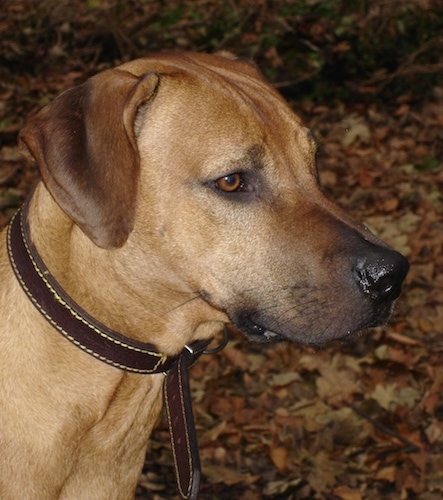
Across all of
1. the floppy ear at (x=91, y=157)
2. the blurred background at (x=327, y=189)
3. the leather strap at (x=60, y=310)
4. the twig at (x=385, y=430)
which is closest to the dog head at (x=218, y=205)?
the floppy ear at (x=91, y=157)

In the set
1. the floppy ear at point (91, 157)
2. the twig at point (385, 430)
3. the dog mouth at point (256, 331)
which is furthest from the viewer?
the twig at point (385, 430)

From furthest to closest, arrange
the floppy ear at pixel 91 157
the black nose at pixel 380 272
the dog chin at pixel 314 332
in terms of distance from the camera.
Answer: the dog chin at pixel 314 332 < the black nose at pixel 380 272 < the floppy ear at pixel 91 157

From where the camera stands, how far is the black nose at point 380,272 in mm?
3162

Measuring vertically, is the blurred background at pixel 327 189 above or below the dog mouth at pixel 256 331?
below

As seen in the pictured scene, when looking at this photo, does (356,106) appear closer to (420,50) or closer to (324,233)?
(420,50)

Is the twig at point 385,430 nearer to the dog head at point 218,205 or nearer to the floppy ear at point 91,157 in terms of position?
the dog head at point 218,205

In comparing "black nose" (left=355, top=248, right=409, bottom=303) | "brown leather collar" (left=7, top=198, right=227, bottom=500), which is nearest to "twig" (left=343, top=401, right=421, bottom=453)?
"brown leather collar" (left=7, top=198, right=227, bottom=500)

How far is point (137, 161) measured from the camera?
3166 mm

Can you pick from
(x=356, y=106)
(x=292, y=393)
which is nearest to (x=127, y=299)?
(x=292, y=393)

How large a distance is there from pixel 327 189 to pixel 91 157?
6199 mm

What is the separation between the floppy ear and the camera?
3.03 meters

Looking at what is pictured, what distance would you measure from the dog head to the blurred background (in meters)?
1.26

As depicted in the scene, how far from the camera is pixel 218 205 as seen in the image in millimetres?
3266

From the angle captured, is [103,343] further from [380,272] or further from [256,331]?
[380,272]
